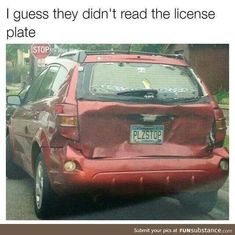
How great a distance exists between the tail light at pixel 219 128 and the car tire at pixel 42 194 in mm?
1566

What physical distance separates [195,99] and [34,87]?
1.67 metres

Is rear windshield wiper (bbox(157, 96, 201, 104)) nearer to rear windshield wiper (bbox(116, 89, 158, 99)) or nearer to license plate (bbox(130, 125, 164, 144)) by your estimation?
rear windshield wiper (bbox(116, 89, 158, 99))

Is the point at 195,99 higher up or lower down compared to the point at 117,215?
higher up

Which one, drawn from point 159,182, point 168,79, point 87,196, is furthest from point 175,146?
point 87,196

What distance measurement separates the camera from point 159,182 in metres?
4.19

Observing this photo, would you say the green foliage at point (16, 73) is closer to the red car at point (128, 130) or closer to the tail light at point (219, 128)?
the red car at point (128, 130)

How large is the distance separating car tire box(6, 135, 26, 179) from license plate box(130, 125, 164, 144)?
4.64 feet

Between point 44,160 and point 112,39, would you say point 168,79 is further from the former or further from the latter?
point 44,160

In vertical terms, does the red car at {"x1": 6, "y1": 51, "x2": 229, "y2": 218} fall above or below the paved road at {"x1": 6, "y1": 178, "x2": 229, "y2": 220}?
above

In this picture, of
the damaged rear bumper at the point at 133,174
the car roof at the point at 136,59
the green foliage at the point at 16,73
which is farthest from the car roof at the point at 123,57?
the damaged rear bumper at the point at 133,174

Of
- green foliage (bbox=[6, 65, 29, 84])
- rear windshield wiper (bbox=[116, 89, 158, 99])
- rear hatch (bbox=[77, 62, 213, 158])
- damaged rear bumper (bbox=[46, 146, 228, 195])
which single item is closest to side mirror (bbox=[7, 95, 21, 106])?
green foliage (bbox=[6, 65, 29, 84])

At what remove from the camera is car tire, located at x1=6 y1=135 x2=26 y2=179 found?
4879mm

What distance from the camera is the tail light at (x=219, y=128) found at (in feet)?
14.2

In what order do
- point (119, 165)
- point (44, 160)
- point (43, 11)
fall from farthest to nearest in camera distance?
point (43, 11)
point (44, 160)
point (119, 165)
